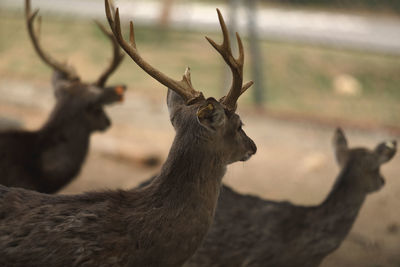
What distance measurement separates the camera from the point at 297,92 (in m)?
10.6

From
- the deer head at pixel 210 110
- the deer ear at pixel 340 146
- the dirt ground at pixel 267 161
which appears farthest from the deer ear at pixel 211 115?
the dirt ground at pixel 267 161

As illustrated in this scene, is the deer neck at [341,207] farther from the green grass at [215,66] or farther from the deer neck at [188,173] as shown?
the green grass at [215,66]

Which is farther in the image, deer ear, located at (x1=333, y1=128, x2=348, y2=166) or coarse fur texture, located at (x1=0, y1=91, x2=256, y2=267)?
deer ear, located at (x1=333, y1=128, x2=348, y2=166)

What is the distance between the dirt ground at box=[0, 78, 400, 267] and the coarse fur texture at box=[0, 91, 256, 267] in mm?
1943

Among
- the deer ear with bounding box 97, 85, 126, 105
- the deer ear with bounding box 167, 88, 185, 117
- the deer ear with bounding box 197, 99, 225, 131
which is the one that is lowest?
the deer ear with bounding box 197, 99, 225, 131

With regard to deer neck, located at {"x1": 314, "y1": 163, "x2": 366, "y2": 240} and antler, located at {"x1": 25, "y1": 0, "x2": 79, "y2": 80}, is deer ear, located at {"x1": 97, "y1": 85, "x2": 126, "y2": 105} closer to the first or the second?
antler, located at {"x1": 25, "y1": 0, "x2": 79, "y2": 80}

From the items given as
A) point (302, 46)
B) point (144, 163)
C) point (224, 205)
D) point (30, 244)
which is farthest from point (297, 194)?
point (302, 46)

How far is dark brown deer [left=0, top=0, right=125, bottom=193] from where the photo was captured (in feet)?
15.1

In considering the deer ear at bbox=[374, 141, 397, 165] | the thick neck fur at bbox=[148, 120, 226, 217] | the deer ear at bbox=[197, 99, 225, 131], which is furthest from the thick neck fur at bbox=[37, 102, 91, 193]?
the deer ear at bbox=[374, 141, 397, 165]

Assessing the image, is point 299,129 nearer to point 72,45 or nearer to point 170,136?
point 170,136

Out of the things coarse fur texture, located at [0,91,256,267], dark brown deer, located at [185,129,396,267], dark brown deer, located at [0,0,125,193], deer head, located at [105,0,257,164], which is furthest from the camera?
dark brown deer, located at [0,0,125,193]

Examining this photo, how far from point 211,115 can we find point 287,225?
4.99ft

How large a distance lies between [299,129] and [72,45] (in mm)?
5988

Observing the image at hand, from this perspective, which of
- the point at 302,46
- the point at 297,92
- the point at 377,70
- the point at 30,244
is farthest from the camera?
the point at 302,46
